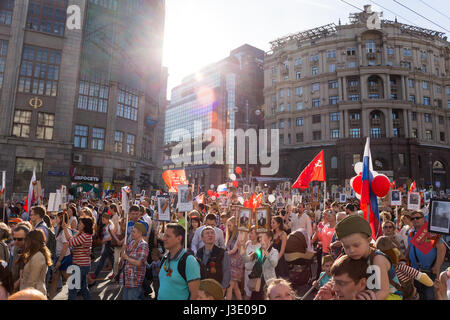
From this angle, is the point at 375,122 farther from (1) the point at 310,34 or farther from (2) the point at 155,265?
(2) the point at 155,265

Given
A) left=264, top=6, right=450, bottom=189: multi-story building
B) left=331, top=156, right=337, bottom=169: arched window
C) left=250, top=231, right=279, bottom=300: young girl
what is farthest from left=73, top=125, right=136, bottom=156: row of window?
left=331, top=156, right=337, bottom=169: arched window

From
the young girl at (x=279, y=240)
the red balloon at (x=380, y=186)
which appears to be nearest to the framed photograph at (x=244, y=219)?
the young girl at (x=279, y=240)

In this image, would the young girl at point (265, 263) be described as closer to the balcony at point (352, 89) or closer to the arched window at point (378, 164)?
the arched window at point (378, 164)

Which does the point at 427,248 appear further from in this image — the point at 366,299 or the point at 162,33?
the point at 162,33

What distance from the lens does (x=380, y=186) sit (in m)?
5.23

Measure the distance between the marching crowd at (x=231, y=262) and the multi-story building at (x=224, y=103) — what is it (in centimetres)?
6393

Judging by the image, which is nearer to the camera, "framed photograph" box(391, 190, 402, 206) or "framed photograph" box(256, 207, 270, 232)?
"framed photograph" box(256, 207, 270, 232)

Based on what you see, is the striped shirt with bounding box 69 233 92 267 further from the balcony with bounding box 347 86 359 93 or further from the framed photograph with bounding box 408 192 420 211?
the balcony with bounding box 347 86 359 93

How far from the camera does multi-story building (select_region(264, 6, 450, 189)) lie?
161 feet

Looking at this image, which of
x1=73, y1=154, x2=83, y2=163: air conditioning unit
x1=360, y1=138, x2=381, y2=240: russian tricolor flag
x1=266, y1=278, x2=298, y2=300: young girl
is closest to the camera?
x1=266, y1=278, x2=298, y2=300: young girl

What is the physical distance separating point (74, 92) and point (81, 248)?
31182 mm

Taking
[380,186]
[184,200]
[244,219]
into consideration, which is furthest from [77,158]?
[380,186]

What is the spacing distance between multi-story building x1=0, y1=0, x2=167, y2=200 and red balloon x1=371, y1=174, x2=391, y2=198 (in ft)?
104

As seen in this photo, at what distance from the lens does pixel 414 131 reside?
5194 centimetres
